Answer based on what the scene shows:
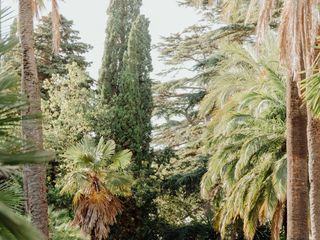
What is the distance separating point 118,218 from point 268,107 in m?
11.0

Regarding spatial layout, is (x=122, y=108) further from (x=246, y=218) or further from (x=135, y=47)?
(x=246, y=218)

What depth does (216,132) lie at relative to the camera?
16.3 metres

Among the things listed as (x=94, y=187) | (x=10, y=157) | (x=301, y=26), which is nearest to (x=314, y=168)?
(x=301, y=26)

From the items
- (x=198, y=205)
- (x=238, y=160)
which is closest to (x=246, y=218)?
(x=238, y=160)

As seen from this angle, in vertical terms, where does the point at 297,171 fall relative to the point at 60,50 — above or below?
below

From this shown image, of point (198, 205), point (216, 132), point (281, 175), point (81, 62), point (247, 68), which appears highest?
point (81, 62)

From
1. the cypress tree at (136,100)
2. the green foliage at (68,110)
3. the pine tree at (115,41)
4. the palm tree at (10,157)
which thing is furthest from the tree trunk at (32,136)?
the pine tree at (115,41)

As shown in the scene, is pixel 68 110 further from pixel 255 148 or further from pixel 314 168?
pixel 314 168

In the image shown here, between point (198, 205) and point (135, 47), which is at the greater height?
point (135, 47)

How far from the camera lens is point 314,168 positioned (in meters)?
8.71

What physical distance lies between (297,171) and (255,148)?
564 cm

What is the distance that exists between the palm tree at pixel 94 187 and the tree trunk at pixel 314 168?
9.21 metres

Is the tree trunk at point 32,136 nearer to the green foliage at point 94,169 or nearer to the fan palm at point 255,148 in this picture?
the fan palm at point 255,148

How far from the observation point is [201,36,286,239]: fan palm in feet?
46.2
